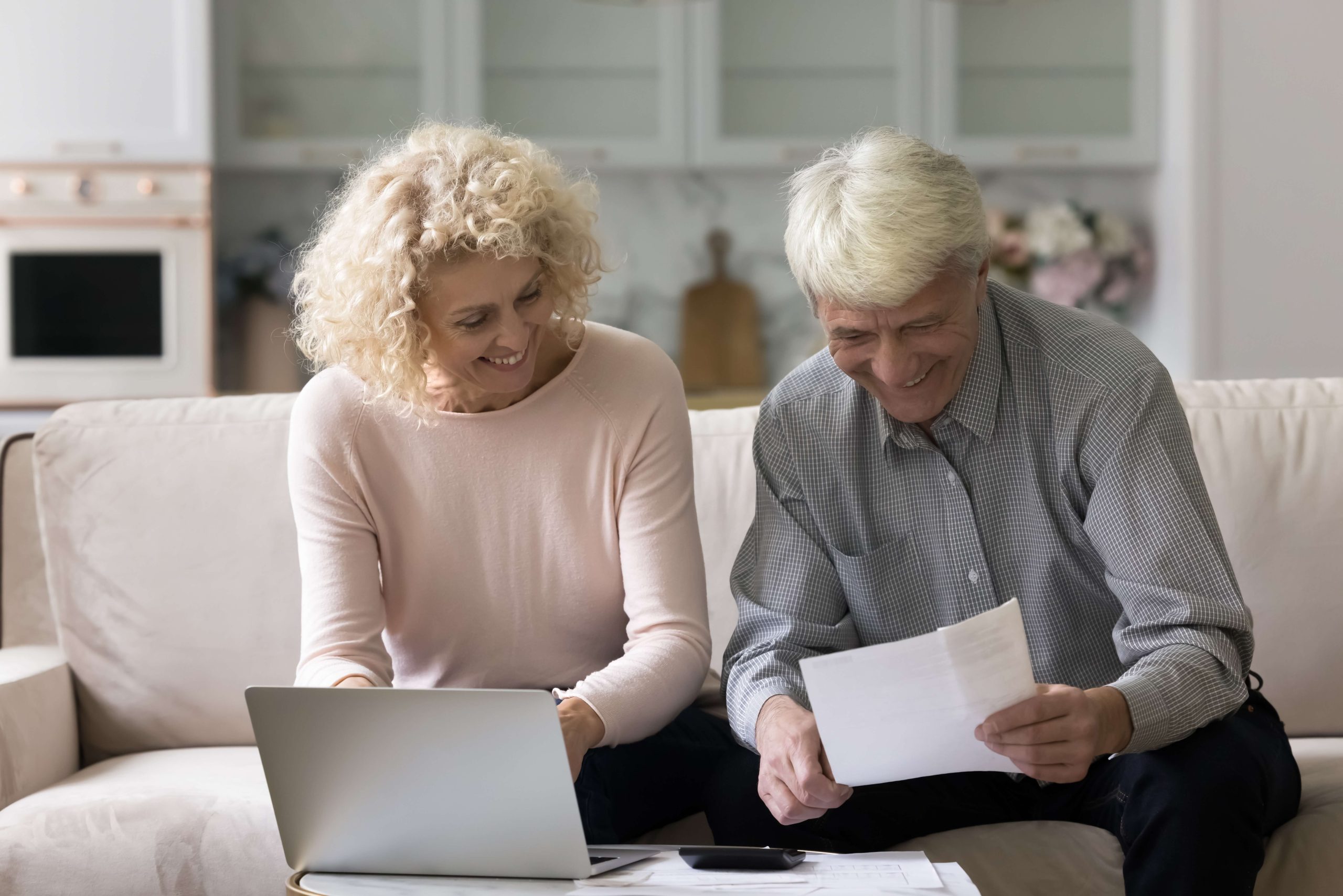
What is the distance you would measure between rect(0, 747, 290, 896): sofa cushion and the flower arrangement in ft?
9.43

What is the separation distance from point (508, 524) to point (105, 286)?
8.08 ft

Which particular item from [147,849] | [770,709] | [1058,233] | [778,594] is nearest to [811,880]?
[770,709]

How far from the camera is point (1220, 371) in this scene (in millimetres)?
3625

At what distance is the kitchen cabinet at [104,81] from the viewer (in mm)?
3434

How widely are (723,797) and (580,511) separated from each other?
0.37m

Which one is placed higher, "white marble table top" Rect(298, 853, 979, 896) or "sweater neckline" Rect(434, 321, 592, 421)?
"sweater neckline" Rect(434, 321, 592, 421)

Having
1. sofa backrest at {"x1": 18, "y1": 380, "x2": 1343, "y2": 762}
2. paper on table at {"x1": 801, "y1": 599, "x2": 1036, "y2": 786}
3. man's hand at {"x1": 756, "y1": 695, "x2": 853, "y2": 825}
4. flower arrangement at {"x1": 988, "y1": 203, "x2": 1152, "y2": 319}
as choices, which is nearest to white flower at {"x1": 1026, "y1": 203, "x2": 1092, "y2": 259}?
flower arrangement at {"x1": 988, "y1": 203, "x2": 1152, "y2": 319}

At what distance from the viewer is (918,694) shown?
964 mm

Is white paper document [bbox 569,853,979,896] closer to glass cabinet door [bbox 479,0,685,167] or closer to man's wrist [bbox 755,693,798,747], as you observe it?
man's wrist [bbox 755,693,798,747]

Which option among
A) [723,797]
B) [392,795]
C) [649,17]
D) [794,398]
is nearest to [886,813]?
[723,797]

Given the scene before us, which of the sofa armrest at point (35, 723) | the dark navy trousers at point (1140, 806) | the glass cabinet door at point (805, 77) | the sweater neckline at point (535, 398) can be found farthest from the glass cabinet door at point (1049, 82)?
the sofa armrest at point (35, 723)

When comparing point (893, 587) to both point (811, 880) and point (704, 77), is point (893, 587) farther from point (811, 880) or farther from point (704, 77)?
point (704, 77)

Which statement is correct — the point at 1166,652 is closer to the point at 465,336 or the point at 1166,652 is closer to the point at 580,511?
the point at 580,511

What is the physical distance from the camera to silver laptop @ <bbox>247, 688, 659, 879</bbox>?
1.00 m
